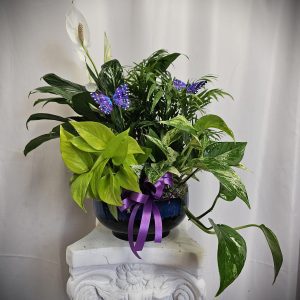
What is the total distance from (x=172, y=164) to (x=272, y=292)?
92 cm

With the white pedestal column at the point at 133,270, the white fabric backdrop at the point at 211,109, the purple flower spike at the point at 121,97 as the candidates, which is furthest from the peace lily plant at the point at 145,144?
the white fabric backdrop at the point at 211,109

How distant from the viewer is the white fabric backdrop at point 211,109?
1.12 meters

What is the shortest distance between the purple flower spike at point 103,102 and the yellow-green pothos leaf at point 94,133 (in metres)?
0.05

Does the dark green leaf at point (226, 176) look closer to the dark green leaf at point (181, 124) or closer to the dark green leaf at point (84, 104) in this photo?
the dark green leaf at point (181, 124)

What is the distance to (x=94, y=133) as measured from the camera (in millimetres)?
661

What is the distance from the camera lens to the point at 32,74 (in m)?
1.14

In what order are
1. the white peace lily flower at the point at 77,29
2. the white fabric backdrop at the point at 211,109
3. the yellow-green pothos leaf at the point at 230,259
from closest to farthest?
the yellow-green pothos leaf at the point at 230,259, the white peace lily flower at the point at 77,29, the white fabric backdrop at the point at 211,109

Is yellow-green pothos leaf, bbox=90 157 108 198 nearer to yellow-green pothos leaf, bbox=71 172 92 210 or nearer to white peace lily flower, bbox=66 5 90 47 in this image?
yellow-green pothos leaf, bbox=71 172 92 210

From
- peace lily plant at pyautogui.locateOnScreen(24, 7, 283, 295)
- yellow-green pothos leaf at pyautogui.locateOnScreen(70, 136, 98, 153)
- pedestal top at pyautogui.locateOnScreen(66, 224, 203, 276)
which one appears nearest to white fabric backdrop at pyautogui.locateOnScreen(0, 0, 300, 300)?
peace lily plant at pyautogui.locateOnScreen(24, 7, 283, 295)

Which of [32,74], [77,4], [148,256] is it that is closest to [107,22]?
[77,4]

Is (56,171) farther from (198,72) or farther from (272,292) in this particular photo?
(272,292)

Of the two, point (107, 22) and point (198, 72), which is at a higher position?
point (107, 22)

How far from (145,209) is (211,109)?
59 centimetres

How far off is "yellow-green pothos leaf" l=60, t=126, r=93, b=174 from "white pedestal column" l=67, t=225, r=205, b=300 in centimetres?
24
